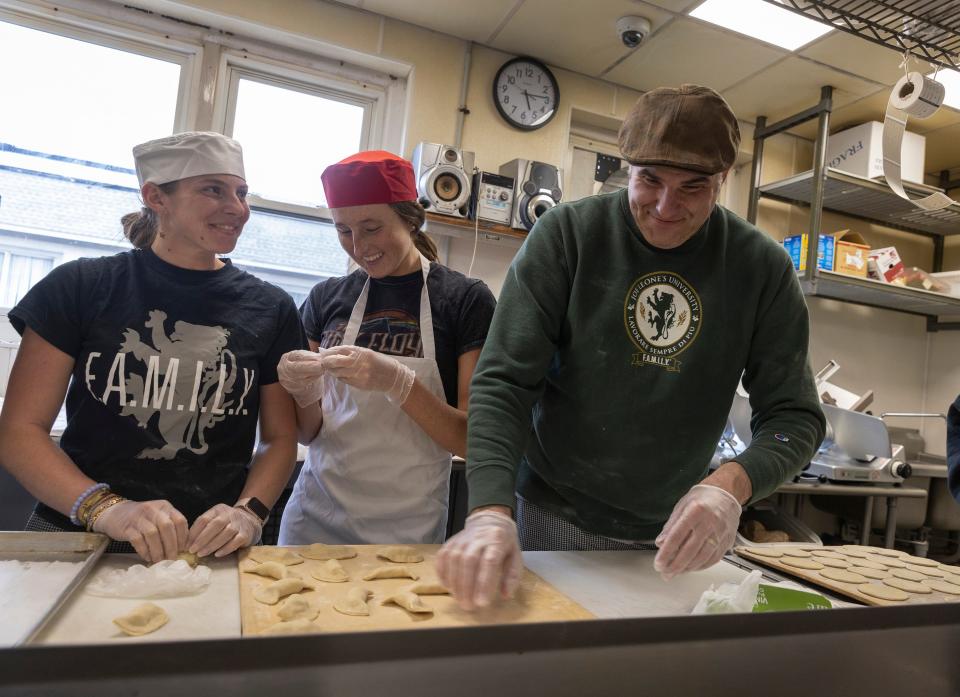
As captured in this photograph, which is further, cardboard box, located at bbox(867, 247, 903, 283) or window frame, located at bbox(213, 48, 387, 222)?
cardboard box, located at bbox(867, 247, 903, 283)

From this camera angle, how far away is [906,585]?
1.22m

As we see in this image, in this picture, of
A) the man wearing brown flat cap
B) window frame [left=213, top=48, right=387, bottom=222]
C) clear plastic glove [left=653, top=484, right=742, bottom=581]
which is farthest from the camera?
window frame [left=213, top=48, right=387, bottom=222]

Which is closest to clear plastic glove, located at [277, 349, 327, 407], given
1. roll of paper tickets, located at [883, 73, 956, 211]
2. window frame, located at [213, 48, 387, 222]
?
window frame, located at [213, 48, 387, 222]

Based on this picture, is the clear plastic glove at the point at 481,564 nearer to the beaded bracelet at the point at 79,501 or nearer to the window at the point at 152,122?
the beaded bracelet at the point at 79,501

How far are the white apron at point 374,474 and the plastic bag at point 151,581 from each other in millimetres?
446

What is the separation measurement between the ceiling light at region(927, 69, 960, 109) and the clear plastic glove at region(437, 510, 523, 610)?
3092 mm

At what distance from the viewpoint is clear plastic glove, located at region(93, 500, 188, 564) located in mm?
956

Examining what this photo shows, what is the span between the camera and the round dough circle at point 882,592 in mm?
1118

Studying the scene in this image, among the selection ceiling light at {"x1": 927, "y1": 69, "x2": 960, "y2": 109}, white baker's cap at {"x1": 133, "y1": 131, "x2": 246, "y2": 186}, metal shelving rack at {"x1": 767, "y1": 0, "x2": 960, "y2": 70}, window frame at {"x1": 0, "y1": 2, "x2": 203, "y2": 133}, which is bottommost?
white baker's cap at {"x1": 133, "y1": 131, "x2": 246, "y2": 186}

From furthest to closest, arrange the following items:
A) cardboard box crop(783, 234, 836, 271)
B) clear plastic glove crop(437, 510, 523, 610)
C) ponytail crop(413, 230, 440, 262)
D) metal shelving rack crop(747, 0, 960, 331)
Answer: cardboard box crop(783, 234, 836, 271), metal shelving rack crop(747, 0, 960, 331), ponytail crop(413, 230, 440, 262), clear plastic glove crop(437, 510, 523, 610)

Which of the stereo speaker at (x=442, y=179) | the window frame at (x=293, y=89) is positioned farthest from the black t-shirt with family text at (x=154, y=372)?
the window frame at (x=293, y=89)

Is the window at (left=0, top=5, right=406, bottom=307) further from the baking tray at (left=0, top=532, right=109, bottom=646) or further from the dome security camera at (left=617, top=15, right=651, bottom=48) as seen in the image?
the baking tray at (left=0, top=532, right=109, bottom=646)

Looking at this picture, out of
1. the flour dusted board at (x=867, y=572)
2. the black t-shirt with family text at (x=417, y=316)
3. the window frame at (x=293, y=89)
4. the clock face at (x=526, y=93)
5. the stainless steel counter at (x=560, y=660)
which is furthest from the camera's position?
the clock face at (x=526, y=93)

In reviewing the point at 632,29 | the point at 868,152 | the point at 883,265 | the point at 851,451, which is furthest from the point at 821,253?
the point at 632,29
